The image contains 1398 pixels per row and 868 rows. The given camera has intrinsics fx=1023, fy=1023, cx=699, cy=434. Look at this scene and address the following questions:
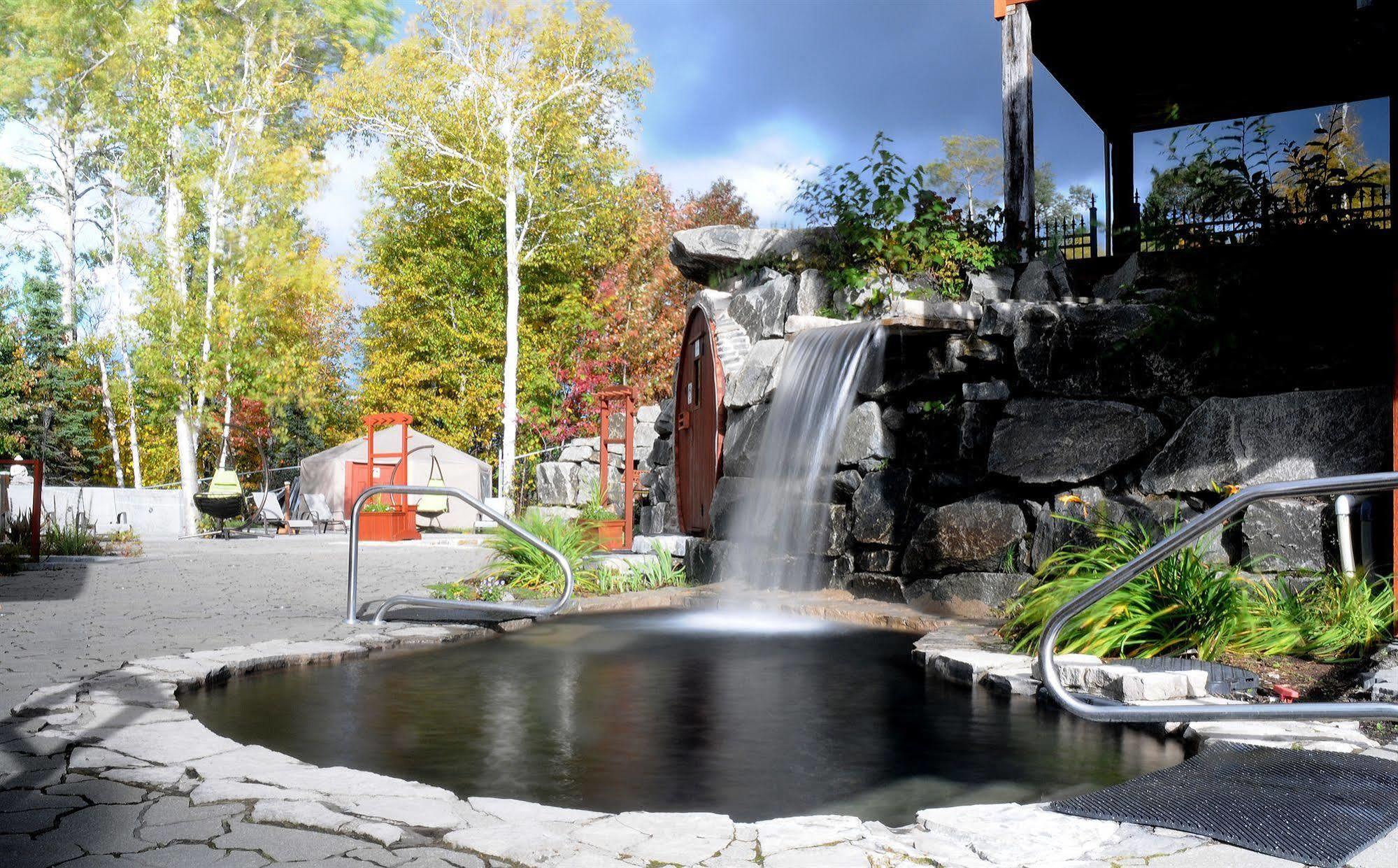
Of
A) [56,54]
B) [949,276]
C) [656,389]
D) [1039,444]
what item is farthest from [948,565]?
[56,54]

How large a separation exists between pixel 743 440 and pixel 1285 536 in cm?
516

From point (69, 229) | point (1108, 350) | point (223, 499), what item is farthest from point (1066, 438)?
point (69, 229)

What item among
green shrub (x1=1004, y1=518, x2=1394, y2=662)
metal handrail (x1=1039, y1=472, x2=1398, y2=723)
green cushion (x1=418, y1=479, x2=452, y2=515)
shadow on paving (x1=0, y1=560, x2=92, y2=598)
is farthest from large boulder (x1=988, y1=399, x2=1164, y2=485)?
green cushion (x1=418, y1=479, x2=452, y2=515)

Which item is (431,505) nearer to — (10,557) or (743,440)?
(10,557)

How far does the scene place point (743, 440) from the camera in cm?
998

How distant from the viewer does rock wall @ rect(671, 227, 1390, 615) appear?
5.95 meters

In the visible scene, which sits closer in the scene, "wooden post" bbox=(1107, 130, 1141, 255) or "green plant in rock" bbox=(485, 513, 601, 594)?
"green plant in rock" bbox=(485, 513, 601, 594)

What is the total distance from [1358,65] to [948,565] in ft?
31.3

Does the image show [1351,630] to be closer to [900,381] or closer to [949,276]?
[900,381]

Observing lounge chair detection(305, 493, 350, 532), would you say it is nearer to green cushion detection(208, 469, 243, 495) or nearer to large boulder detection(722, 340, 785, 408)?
green cushion detection(208, 469, 243, 495)

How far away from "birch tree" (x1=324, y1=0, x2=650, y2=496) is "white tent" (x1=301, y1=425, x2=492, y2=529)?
1662 mm

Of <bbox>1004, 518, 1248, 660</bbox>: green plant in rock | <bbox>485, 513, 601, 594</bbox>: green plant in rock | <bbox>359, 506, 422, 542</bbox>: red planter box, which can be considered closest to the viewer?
<bbox>1004, 518, 1248, 660</bbox>: green plant in rock

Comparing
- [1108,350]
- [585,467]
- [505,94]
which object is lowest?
[585,467]

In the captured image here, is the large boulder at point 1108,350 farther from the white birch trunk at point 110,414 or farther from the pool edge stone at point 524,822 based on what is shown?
the white birch trunk at point 110,414
